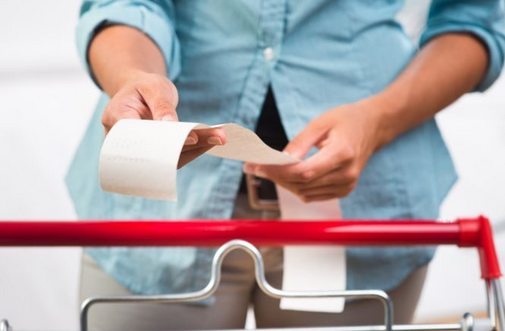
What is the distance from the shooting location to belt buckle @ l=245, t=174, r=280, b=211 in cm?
75

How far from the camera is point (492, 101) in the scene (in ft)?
6.47

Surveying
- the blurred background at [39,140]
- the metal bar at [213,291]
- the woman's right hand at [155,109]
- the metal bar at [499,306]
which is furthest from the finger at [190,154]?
the blurred background at [39,140]

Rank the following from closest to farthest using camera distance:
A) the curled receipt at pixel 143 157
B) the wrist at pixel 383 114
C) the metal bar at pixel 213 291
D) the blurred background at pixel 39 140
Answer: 1. the curled receipt at pixel 143 157
2. the metal bar at pixel 213 291
3. the wrist at pixel 383 114
4. the blurred background at pixel 39 140

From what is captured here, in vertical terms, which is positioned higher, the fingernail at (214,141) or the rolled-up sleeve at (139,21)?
the rolled-up sleeve at (139,21)

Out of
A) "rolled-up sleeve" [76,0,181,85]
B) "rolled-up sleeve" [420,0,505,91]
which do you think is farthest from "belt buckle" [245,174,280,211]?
"rolled-up sleeve" [420,0,505,91]

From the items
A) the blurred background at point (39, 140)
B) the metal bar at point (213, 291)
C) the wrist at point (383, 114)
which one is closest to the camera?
the metal bar at point (213, 291)

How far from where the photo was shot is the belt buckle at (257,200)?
2.46 feet

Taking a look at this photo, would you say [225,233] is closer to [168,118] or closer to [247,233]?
[247,233]

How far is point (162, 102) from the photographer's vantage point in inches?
18.7

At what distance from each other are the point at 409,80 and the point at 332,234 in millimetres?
175

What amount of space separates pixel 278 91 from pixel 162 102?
28cm

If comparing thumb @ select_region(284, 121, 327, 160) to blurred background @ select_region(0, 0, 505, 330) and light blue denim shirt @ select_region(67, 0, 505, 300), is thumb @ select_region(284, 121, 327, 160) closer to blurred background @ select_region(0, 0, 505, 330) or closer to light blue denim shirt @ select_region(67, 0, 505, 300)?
light blue denim shirt @ select_region(67, 0, 505, 300)

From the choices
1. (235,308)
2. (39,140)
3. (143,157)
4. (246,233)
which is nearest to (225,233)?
(246,233)

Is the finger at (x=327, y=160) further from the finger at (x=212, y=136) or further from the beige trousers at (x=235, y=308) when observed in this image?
the finger at (x=212, y=136)
